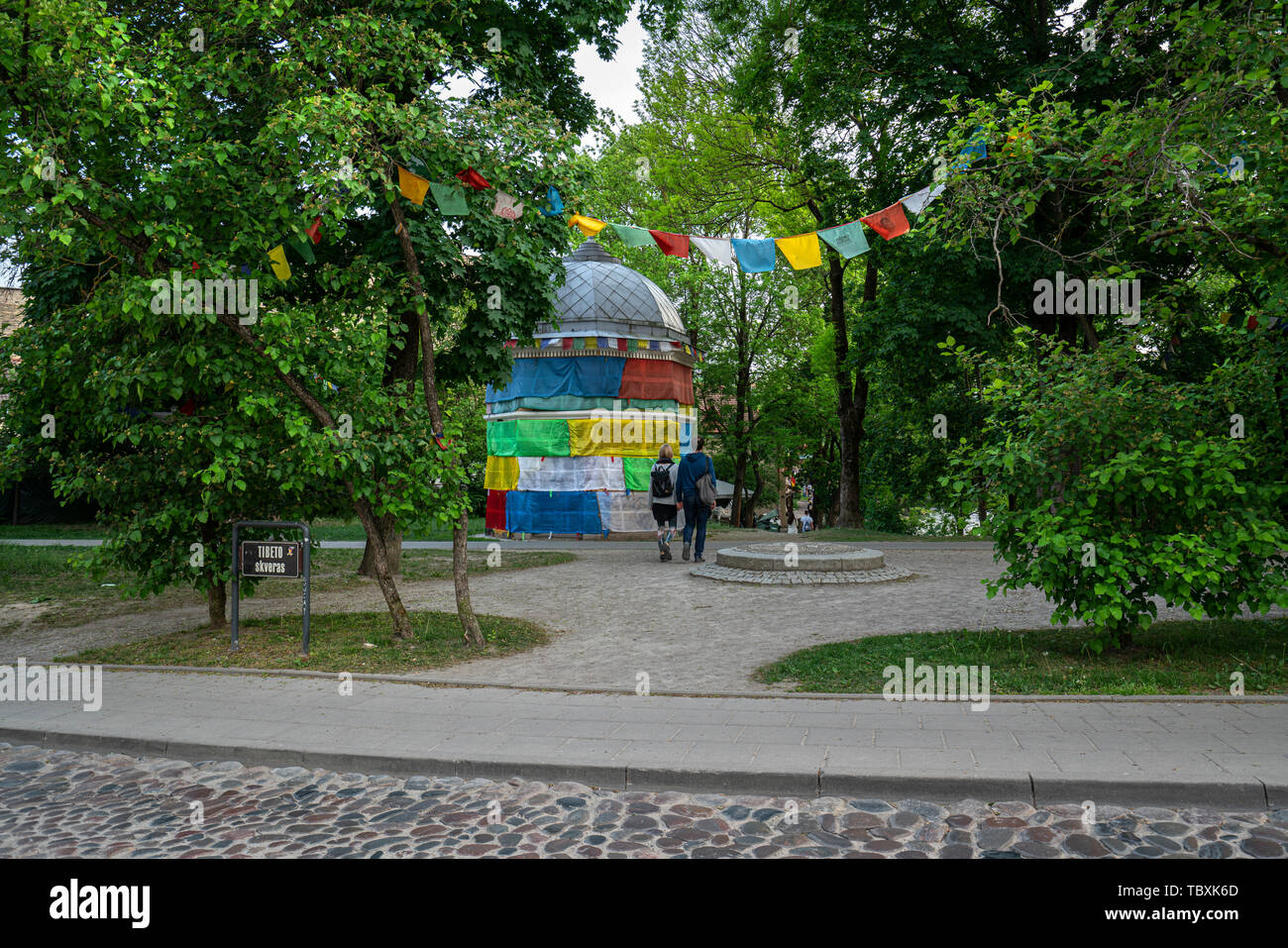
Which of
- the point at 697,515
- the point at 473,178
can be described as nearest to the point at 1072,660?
the point at 473,178

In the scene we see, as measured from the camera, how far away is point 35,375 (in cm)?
928

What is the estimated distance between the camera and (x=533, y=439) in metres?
24.2

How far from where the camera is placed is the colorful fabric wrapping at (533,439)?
24.0m

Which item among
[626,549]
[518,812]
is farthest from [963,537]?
[518,812]

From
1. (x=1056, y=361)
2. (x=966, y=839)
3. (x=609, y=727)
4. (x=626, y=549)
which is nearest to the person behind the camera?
(x=966, y=839)

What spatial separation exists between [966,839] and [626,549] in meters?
15.9

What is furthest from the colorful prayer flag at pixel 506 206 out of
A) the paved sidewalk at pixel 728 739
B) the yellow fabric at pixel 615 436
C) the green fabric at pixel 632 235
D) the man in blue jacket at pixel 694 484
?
the yellow fabric at pixel 615 436

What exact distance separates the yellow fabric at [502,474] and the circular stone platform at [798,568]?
30.9 ft

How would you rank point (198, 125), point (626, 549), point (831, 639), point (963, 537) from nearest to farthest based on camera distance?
point (198, 125) → point (831, 639) → point (626, 549) → point (963, 537)

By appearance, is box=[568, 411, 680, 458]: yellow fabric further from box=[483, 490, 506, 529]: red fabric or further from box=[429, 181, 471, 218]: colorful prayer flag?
box=[429, 181, 471, 218]: colorful prayer flag

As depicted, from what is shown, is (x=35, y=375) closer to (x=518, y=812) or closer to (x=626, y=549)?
(x=518, y=812)

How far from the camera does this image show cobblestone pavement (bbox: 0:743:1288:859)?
458 cm

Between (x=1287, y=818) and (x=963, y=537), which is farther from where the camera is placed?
(x=963, y=537)

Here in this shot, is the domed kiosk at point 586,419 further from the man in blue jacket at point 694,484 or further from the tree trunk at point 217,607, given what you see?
the tree trunk at point 217,607
